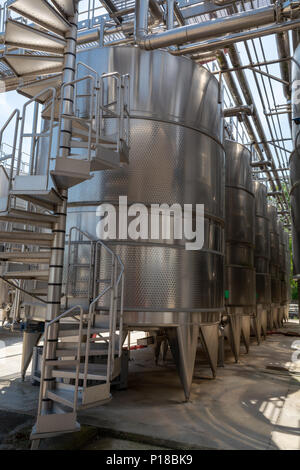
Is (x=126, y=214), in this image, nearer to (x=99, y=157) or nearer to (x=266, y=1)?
(x=99, y=157)

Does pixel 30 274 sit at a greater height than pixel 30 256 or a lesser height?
lesser

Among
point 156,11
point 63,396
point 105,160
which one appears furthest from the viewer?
point 156,11

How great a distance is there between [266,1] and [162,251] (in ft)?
27.2

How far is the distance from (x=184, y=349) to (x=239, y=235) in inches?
249

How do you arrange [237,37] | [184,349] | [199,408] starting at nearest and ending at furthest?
[199,408]
[184,349]
[237,37]

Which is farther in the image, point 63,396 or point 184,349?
point 184,349

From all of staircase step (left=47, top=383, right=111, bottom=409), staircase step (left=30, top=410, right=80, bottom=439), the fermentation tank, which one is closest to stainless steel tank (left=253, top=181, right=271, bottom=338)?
the fermentation tank

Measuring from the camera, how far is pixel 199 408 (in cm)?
608

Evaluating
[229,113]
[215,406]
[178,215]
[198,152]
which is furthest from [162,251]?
[229,113]

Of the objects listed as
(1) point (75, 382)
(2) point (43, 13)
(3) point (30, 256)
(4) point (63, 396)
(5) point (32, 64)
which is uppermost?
(2) point (43, 13)

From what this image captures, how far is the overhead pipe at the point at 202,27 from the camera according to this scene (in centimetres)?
782

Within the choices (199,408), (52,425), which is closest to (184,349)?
(199,408)

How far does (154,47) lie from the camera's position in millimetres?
8516

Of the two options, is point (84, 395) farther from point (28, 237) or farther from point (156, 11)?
point (156, 11)
